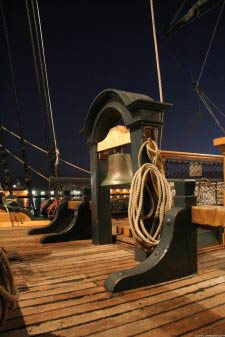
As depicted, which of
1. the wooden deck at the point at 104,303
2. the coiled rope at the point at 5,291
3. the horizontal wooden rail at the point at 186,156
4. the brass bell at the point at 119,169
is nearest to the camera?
the coiled rope at the point at 5,291

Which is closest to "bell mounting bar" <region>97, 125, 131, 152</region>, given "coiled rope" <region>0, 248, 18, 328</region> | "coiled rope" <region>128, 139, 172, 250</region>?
"coiled rope" <region>128, 139, 172, 250</region>

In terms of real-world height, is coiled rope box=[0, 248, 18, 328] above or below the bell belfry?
below

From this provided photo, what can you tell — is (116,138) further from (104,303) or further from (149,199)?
(104,303)

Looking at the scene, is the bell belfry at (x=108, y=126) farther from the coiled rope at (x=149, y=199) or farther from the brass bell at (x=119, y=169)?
the coiled rope at (x=149, y=199)

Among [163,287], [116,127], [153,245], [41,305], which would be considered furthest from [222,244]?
[41,305]

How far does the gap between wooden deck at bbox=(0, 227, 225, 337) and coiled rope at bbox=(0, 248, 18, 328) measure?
530 mm

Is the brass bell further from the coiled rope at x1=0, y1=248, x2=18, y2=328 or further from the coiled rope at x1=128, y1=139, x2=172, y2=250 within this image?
the coiled rope at x1=0, y1=248, x2=18, y2=328

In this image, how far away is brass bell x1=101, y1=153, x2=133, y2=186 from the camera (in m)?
4.78

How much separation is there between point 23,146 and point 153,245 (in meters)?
9.72

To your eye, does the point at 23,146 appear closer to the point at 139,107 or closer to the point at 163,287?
the point at 139,107

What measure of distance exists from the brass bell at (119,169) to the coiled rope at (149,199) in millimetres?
774

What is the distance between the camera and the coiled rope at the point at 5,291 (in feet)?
5.87

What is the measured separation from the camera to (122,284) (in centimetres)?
301

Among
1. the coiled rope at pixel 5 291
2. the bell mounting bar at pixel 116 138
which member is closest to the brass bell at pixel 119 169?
the bell mounting bar at pixel 116 138
